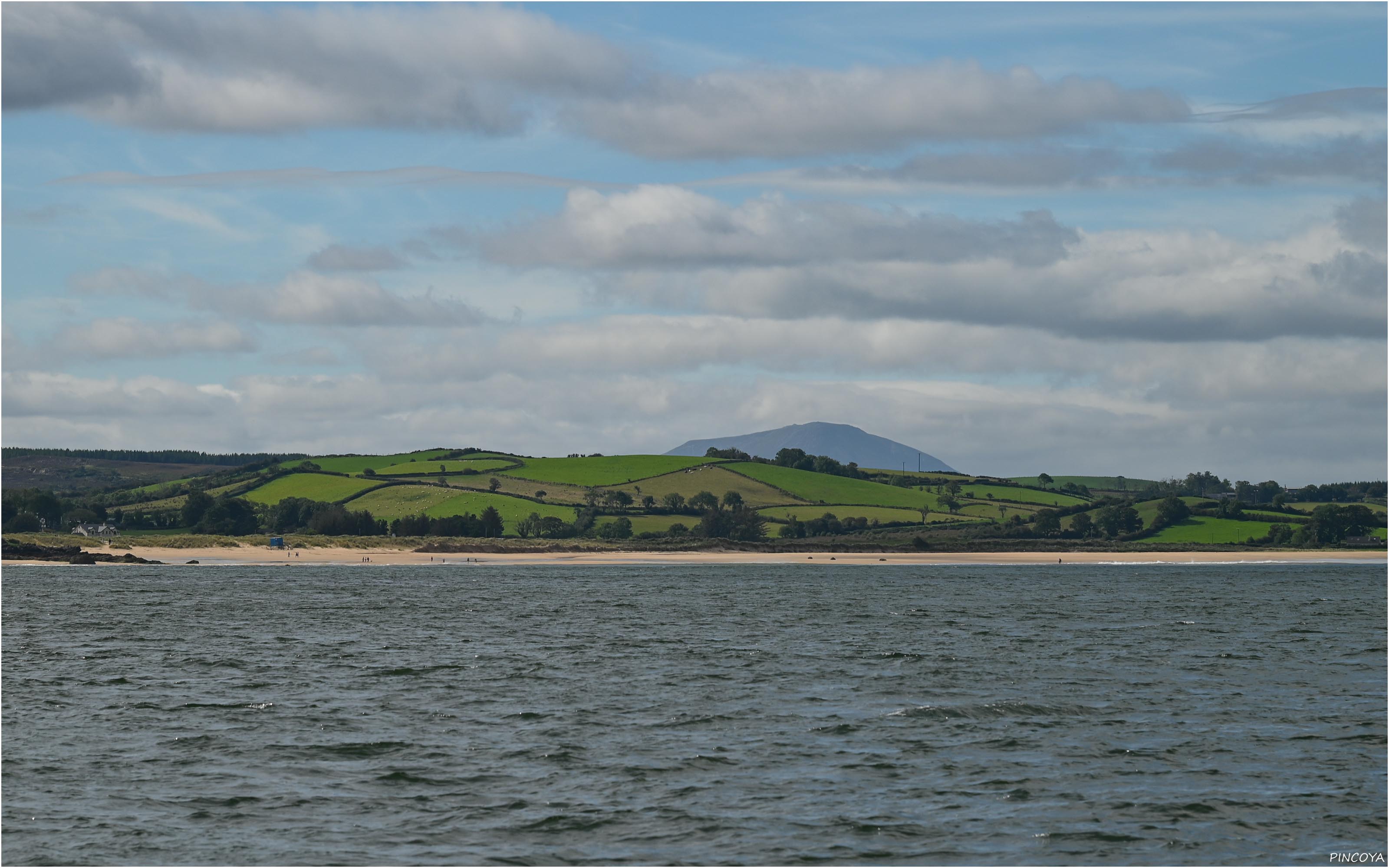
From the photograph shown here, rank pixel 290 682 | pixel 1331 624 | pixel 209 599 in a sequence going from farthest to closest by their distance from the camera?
pixel 209 599 → pixel 1331 624 → pixel 290 682

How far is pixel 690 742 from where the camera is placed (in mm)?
34281

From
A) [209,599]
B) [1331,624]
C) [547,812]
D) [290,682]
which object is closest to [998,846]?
[547,812]

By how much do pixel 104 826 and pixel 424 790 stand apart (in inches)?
251

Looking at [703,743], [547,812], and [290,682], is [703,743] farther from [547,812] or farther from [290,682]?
[290,682]

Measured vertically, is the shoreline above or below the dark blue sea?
below

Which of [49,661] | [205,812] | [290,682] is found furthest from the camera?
[49,661]

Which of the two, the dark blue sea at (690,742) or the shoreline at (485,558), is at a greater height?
the dark blue sea at (690,742)

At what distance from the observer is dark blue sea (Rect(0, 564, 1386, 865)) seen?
79.6 ft

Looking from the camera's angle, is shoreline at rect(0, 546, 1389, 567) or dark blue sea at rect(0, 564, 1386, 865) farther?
shoreline at rect(0, 546, 1389, 567)

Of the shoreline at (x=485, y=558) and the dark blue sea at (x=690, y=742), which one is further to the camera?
the shoreline at (x=485, y=558)

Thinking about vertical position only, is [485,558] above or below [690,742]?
below

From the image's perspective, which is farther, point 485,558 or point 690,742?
point 485,558

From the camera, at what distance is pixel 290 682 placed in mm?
47281

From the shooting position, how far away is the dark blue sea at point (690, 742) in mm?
24266
